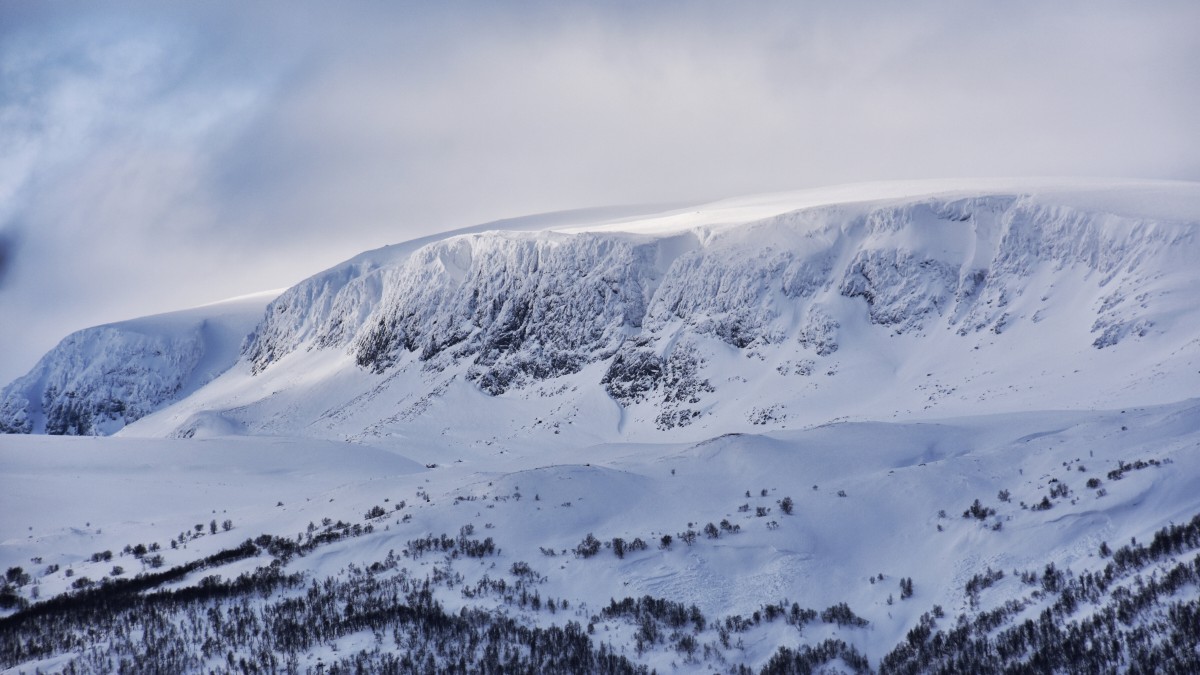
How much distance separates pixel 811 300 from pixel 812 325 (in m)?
6.95

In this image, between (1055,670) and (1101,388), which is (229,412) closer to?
(1101,388)

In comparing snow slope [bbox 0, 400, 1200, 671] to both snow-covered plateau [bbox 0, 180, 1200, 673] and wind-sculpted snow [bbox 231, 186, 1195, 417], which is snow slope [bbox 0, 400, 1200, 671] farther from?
wind-sculpted snow [bbox 231, 186, 1195, 417]

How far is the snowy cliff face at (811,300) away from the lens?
126062 millimetres

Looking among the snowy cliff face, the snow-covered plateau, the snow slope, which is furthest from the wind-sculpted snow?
the snow slope

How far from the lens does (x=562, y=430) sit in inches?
5792

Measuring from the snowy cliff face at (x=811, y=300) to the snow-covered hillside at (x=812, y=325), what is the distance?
1.07ft

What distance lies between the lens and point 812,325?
149125 mm

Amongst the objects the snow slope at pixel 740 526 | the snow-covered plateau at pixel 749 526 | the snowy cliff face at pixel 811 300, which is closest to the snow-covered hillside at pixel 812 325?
the snowy cliff face at pixel 811 300

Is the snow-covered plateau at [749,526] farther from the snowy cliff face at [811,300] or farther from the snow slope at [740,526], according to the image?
the snowy cliff face at [811,300]

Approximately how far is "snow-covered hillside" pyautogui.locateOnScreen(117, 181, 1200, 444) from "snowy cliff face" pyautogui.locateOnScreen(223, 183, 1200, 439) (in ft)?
1.07

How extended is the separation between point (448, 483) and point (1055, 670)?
4686 cm

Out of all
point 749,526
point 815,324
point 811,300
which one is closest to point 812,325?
point 815,324

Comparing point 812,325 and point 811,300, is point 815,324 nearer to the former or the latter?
point 812,325

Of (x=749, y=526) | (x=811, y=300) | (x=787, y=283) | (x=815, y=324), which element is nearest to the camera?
(x=749, y=526)
